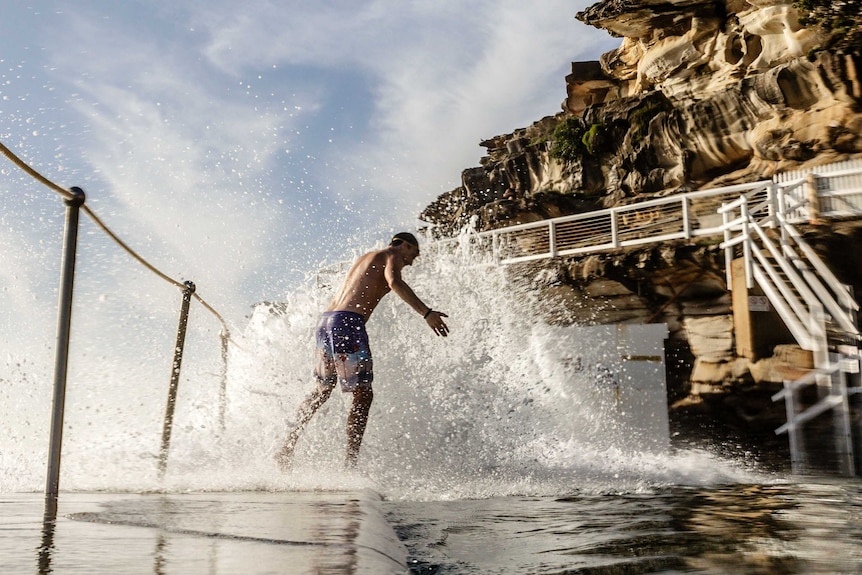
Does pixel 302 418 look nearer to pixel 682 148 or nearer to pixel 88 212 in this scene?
pixel 88 212

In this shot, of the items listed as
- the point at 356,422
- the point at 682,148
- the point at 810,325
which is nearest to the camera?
the point at 356,422

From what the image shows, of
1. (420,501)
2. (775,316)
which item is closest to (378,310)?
(420,501)

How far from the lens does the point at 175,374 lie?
4.66 m

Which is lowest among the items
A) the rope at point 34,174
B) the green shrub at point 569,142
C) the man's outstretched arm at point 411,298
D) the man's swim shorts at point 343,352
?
the man's swim shorts at point 343,352

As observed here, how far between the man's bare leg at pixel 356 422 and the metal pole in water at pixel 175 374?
108 cm

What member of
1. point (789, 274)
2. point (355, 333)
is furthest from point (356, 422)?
point (789, 274)

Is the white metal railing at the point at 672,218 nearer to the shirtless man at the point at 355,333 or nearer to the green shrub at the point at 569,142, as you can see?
the green shrub at the point at 569,142

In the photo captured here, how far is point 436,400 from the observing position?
5117 millimetres

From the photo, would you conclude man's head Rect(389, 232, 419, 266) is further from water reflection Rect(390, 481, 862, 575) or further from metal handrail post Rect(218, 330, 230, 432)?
water reflection Rect(390, 481, 862, 575)

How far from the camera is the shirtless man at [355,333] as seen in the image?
14.4 feet

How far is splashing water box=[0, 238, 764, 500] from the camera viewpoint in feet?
12.8

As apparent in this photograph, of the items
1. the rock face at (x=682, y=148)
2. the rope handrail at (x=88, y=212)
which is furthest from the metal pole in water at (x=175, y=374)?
the rock face at (x=682, y=148)

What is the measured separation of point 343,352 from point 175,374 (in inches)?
44.5

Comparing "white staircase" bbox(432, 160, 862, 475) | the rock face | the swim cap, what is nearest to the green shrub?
the rock face
